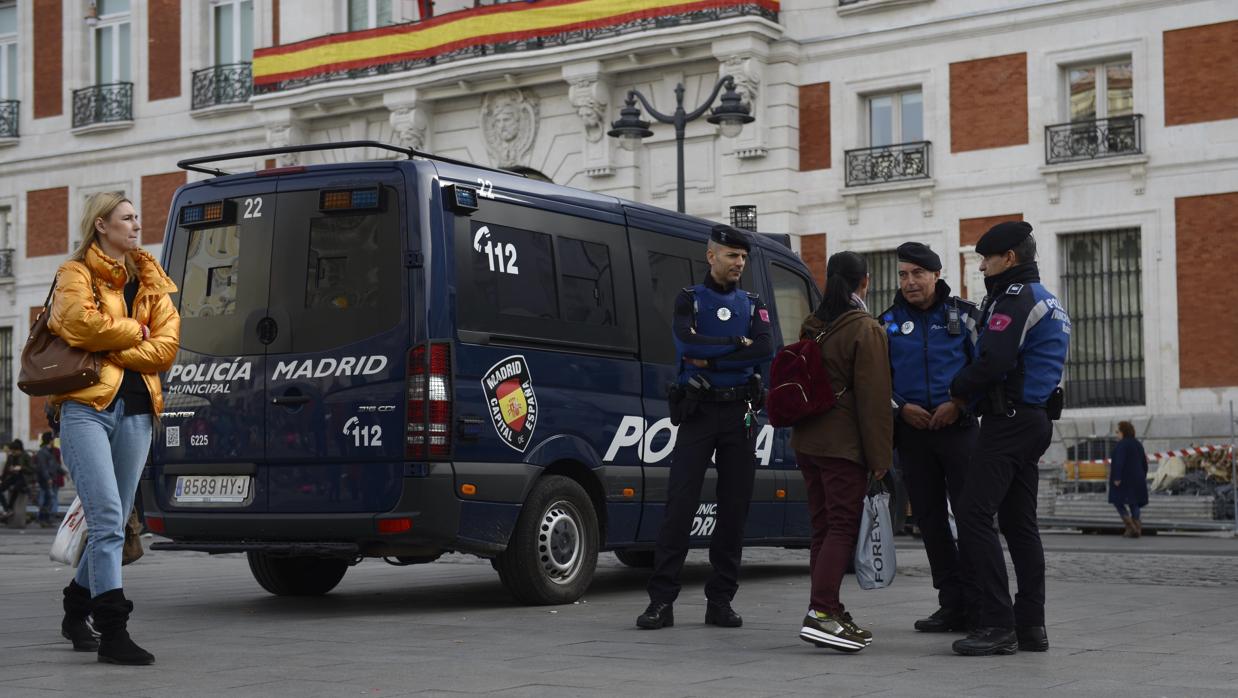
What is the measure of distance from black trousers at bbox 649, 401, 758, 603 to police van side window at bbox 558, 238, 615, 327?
5.60 ft

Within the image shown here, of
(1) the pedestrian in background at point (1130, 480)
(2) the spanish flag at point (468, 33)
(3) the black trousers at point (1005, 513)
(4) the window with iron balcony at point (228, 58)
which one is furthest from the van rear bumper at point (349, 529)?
(4) the window with iron balcony at point (228, 58)

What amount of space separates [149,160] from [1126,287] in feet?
68.0

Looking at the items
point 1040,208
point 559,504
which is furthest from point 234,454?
point 1040,208

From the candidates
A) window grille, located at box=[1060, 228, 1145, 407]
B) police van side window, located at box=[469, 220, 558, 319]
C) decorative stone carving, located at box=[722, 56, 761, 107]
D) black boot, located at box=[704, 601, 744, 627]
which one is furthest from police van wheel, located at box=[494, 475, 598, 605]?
decorative stone carving, located at box=[722, 56, 761, 107]

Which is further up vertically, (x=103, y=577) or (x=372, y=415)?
(x=372, y=415)

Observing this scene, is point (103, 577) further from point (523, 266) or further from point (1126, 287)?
point (1126, 287)

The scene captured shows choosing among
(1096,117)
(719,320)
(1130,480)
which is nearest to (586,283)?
(719,320)

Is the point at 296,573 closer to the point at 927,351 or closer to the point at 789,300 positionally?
the point at 789,300

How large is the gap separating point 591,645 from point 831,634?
1124 mm

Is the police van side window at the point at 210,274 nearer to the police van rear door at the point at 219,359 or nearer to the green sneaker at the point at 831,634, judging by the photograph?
the police van rear door at the point at 219,359

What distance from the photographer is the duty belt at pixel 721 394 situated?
870 centimetres

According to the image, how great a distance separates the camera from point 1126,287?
1042 inches

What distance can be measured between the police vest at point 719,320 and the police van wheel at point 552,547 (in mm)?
1486

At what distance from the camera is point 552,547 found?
10.0 m
